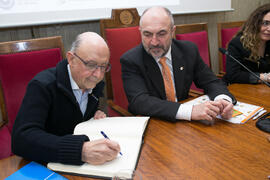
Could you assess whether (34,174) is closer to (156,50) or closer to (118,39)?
(156,50)

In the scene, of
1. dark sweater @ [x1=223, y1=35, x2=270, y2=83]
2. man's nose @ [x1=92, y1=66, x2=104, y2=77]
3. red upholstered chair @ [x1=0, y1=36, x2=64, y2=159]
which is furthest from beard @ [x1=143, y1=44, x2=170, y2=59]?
dark sweater @ [x1=223, y1=35, x2=270, y2=83]

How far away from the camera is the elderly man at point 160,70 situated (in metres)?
1.24

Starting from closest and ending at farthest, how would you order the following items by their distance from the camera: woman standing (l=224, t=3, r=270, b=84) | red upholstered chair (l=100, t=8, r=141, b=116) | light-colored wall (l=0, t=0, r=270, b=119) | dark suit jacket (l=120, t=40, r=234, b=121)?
dark suit jacket (l=120, t=40, r=234, b=121) < red upholstered chair (l=100, t=8, r=141, b=116) < light-colored wall (l=0, t=0, r=270, b=119) < woman standing (l=224, t=3, r=270, b=84)

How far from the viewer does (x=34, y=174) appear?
0.65m

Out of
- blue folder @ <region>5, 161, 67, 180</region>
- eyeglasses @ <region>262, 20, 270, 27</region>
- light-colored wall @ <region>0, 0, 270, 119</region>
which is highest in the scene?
light-colored wall @ <region>0, 0, 270, 119</region>

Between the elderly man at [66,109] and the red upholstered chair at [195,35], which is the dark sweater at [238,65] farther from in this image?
the elderly man at [66,109]

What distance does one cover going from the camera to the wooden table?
65cm

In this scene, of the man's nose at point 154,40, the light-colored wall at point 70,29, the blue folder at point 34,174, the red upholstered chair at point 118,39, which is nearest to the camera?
the blue folder at point 34,174

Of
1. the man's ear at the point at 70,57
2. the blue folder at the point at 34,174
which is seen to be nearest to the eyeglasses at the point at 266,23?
the man's ear at the point at 70,57

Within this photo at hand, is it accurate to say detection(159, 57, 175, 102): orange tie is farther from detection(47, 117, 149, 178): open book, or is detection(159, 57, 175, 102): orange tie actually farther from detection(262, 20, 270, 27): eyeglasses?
detection(262, 20, 270, 27): eyeglasses

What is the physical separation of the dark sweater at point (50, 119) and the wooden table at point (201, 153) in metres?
0.07

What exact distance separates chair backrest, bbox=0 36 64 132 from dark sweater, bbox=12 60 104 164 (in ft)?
1.03

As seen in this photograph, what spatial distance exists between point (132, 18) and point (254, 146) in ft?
4.39

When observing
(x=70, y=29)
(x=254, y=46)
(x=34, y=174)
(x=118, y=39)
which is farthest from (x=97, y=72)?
(x=254, y=46)
